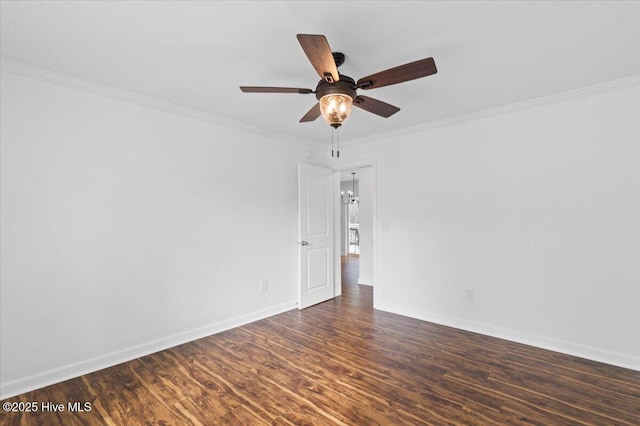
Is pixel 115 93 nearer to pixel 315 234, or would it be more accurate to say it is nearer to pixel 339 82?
pixel 339 82

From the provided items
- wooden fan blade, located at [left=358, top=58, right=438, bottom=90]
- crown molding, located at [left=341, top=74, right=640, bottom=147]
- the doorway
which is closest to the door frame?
the doorway

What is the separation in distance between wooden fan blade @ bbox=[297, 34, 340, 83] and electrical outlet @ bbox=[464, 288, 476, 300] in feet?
9.37

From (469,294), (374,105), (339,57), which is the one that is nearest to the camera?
(339,57)

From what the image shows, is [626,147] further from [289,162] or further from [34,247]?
[34,247]

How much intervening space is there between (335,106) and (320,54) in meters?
0.43

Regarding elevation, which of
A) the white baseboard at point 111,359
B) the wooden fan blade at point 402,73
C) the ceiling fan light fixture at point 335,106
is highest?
the wooden fan blade at point 402,73

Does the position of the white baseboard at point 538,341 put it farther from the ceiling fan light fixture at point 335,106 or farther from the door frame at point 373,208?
the ceiling fan light fixture at point 335,106

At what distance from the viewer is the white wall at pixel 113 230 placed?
229 centimetres

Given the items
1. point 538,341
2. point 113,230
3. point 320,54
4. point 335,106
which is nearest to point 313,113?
point 335,106

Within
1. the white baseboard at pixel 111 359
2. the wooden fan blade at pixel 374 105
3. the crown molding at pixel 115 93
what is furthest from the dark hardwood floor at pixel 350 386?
the crown molding at pixel 115 93

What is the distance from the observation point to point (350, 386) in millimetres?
2355

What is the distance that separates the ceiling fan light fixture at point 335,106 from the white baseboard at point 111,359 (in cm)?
270

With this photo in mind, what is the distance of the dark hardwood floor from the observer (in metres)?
2.01

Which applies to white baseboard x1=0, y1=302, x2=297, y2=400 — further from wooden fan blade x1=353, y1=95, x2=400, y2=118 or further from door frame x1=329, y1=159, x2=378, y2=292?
wooden fan blade x1=353, y1=95, x2=400, y2=118
